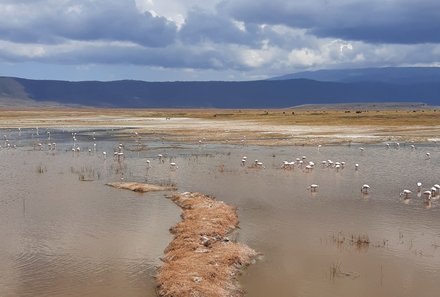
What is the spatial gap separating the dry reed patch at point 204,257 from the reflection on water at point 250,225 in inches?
21.8

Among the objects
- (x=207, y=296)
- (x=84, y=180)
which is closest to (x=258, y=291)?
(x=207, y=296)

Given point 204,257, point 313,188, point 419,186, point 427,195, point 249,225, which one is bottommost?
point 249,225

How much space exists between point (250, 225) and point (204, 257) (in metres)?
6.03

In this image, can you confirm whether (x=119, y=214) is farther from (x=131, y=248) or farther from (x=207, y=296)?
(x=207, y=296)

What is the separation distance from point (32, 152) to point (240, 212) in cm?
3733

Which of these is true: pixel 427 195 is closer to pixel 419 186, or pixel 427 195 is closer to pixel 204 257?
pixel 419 186

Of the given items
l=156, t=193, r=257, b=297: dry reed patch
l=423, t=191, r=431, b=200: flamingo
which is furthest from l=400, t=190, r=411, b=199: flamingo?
l=156, t=193, r=257, b=297: dry reed patch

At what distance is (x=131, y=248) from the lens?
2236 centimetres

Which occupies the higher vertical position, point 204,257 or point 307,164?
point 307,164

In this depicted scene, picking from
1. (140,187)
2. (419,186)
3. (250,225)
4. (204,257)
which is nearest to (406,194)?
(419,186)

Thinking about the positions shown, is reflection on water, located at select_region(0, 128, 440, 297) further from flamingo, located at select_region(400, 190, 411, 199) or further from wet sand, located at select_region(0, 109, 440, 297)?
flamingo, located at select_region(400, 190, 411, 199)

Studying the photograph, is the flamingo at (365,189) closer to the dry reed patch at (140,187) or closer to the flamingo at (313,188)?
the flamingo at (313,188)

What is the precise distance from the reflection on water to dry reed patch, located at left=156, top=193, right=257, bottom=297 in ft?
1.82

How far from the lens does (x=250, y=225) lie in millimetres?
25859
